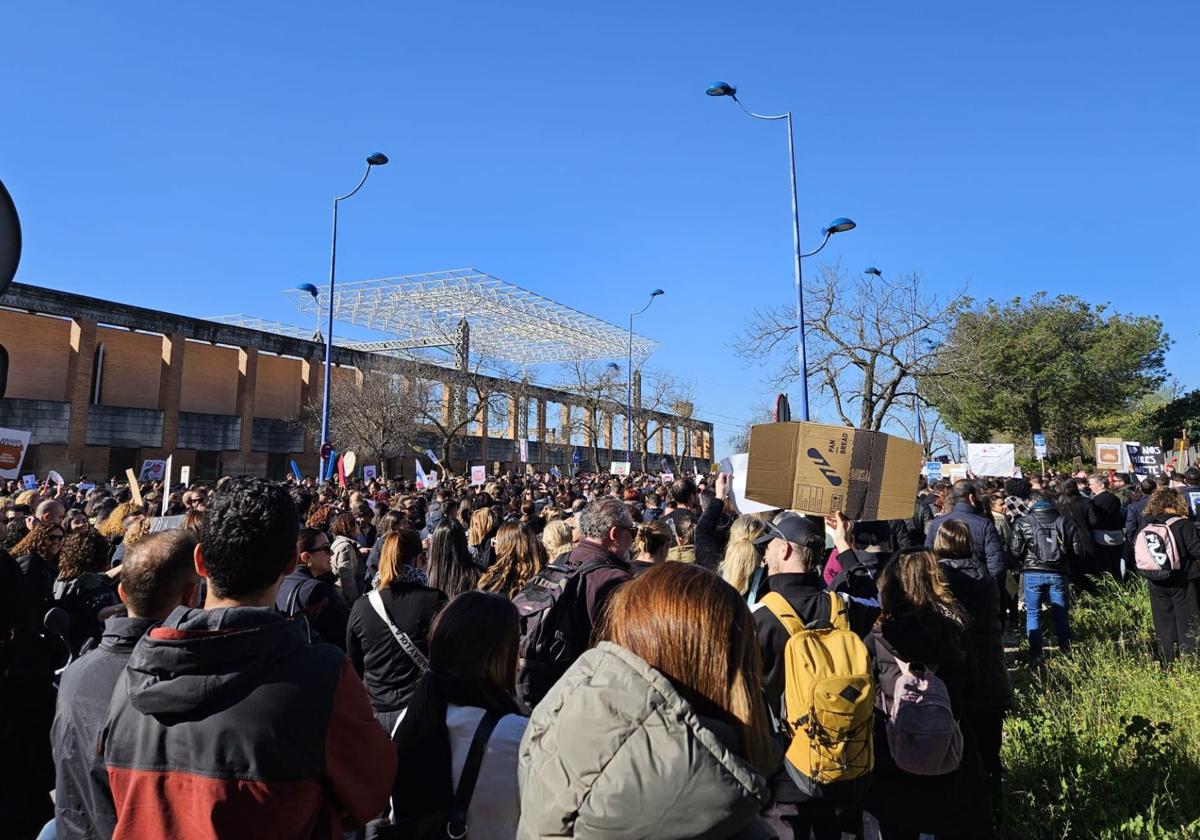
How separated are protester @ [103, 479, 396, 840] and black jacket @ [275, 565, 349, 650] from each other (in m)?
2.37

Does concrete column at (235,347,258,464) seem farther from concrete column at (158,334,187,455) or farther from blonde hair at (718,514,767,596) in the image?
blonde hair at (718,514,767,596)

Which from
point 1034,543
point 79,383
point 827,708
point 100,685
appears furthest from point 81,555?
point 79,383

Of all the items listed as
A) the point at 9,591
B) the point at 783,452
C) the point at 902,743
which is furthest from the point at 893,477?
the point at 9,591

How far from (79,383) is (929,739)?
3970cm

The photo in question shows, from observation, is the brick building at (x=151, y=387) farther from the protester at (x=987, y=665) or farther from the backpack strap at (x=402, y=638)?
the protester at (x=987, y=665)

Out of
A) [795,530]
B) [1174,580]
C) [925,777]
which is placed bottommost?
[925,777]

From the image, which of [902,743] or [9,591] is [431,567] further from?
[902,743]

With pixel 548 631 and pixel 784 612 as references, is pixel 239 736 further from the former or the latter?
Answer: pixel 548 631

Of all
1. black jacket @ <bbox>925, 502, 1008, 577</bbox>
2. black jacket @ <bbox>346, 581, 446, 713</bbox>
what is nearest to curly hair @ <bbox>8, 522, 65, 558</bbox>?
black jacket @ <bbox>346, 581, 446, 713</bbox>

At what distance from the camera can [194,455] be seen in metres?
39.1

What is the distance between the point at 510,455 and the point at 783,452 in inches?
2054

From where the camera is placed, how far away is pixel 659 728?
169 cm

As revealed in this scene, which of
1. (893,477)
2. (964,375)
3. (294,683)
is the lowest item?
(294,683)

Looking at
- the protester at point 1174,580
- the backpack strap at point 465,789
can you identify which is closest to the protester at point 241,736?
the backpack strap at point 465,789
